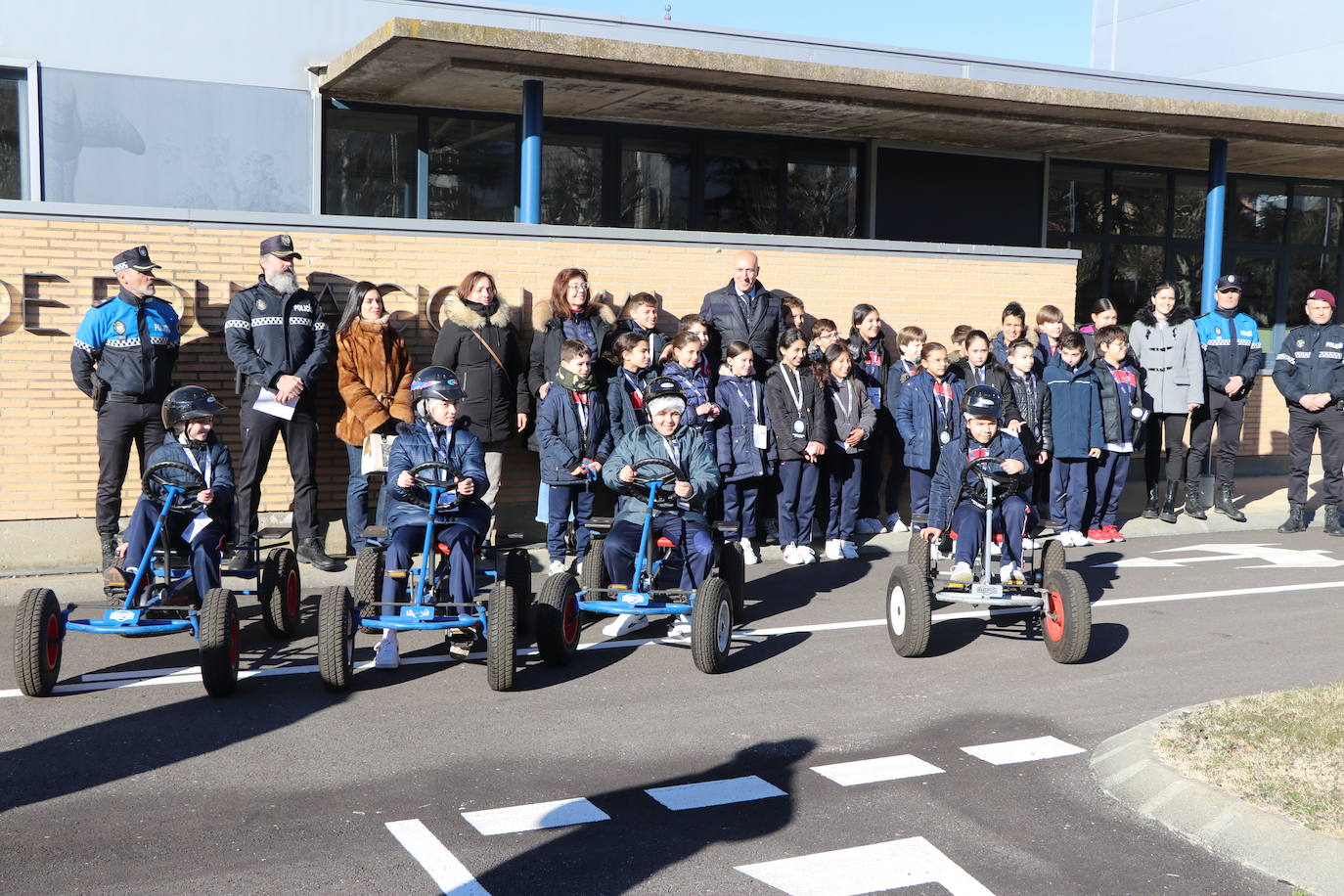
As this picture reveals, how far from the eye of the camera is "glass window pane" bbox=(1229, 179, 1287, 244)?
21.2 m

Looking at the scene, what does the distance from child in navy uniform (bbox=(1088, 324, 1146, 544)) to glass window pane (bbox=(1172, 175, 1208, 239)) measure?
28.1ft

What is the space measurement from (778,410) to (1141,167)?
11.3 metres

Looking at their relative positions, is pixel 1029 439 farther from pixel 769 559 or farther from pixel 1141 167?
pixel 1141 167

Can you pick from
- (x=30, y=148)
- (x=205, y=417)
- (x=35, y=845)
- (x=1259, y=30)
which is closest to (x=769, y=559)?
(x=205, y=417)

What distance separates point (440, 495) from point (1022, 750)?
3665 millimetres

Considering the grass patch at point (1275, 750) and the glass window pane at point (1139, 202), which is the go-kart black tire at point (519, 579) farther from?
the glass window pane at point (1139, 202)

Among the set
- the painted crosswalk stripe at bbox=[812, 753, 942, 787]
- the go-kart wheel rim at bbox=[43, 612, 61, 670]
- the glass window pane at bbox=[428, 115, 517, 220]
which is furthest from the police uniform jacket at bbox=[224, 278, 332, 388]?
the painted crosswalk stripe at bbox=[812, 753, 942, 787]

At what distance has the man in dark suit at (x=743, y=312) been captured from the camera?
12.0 metres

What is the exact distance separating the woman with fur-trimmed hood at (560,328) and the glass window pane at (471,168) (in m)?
4.78

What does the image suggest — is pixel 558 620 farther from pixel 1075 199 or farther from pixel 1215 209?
pixel 1075 199

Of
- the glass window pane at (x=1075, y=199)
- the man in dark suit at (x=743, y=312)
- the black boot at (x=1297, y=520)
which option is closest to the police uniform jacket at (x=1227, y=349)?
the black boot at (x=1297, y=520)

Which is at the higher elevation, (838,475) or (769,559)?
(838,475)

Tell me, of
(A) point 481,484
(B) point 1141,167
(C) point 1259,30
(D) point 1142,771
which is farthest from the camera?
(C) point 1259,30

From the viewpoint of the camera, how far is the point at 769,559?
466 inches
